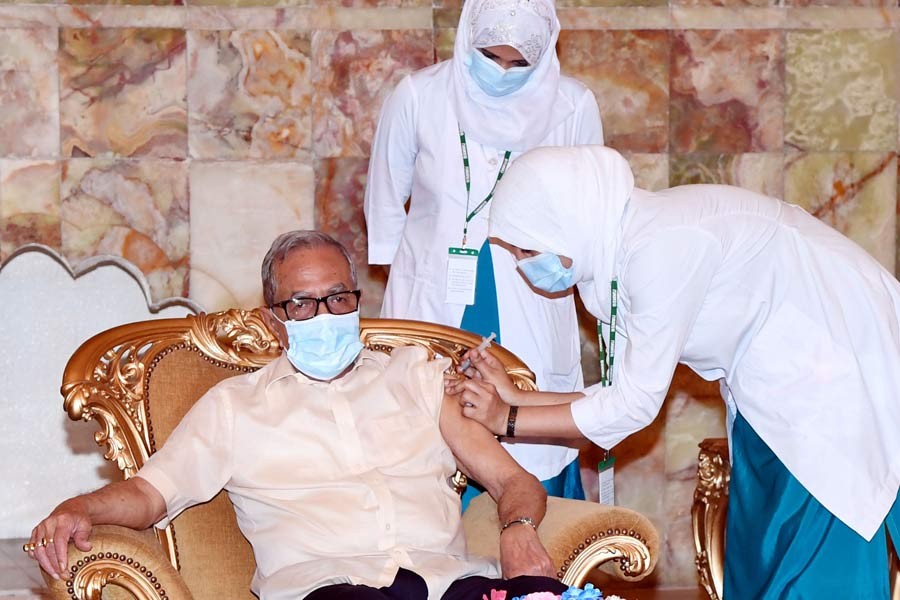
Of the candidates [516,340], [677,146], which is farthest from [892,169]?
[516,340]

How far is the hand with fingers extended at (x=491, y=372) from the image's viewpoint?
307 centimetres

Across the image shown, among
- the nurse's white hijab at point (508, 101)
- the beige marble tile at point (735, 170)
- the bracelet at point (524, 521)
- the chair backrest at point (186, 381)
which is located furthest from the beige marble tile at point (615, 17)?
the bracelet at point (524, 521)

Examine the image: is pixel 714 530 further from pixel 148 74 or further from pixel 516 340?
pixel 148 74

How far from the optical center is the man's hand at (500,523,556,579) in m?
2.69

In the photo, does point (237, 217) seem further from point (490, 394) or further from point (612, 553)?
point (612, 553)

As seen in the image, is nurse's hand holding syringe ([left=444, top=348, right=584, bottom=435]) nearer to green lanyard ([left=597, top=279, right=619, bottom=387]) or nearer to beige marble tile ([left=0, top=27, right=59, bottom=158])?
green lanyard ([left=597, top=279, right=619, bottom=387])

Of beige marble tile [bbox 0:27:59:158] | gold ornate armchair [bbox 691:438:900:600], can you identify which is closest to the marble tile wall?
beige marble tile [bbox 0:27:59:158]

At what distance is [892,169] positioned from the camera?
4.91 m

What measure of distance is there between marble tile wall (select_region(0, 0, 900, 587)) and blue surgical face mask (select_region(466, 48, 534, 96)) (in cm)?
118

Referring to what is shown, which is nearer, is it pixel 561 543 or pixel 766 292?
pixel 766 292

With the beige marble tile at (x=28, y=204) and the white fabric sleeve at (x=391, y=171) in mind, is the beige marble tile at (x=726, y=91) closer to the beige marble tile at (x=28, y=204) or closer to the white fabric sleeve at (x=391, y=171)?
the white fabric sleeve at (x=391, y=171)

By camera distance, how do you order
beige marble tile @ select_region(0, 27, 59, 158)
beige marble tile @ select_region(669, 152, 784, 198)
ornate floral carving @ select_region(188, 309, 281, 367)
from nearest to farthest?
ornate floral carving @ select_region(188, 309, 281, 367) < beige marble tile @ select_region(0, 27, 59, 158) < beige marble tile @ select_region(669, 152, 784, 198)

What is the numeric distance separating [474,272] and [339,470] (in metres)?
0.93

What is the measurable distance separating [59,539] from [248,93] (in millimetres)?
2521
